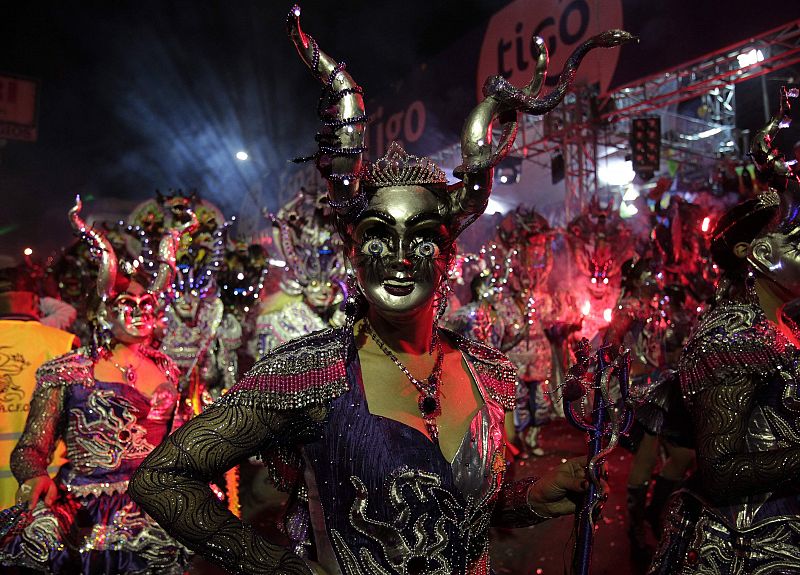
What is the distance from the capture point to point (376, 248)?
1.72 meters

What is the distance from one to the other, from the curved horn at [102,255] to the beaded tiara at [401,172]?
7.27 ft

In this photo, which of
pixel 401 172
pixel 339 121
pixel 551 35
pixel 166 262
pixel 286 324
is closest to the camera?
pixel 339 121

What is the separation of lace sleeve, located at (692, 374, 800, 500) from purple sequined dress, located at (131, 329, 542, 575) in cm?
97

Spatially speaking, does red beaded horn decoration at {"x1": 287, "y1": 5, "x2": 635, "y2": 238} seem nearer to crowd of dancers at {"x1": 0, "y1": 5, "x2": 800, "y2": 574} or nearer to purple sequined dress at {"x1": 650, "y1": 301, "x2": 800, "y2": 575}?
crowd of dancers at {"x1": 0, "y1": 5, "x2": 800, "y2": 574}

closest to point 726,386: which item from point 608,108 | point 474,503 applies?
point 474,503

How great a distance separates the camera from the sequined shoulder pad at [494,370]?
1979 millimetres

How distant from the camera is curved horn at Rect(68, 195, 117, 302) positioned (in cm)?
346

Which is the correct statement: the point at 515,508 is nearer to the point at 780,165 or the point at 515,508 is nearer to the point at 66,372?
the point at 780,165

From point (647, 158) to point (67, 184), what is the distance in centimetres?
1144

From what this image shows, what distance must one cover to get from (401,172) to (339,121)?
24 centimetres

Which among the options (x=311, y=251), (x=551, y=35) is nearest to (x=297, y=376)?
(x=311, y=251)

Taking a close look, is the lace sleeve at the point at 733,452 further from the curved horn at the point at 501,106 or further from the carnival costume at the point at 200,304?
the carnival costume at the point at 200,304

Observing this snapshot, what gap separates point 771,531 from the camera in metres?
2.27

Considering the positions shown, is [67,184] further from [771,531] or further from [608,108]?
[771,531]
